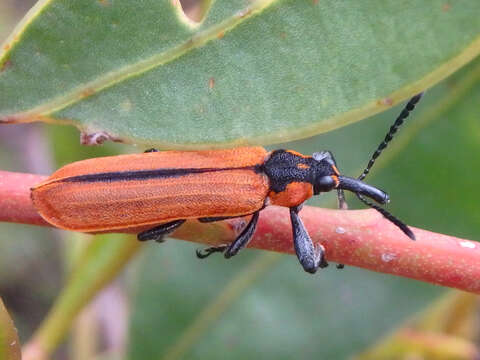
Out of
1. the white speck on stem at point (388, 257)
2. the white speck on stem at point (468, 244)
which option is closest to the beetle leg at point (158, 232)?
the white speck on stem at point (388, 257)

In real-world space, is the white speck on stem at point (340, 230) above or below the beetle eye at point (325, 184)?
above

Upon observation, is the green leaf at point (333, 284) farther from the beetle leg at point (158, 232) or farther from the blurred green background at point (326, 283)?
the beetle leg at point (158, 232)

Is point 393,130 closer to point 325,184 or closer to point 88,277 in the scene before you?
point 325,184

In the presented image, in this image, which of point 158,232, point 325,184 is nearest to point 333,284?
point 325,184

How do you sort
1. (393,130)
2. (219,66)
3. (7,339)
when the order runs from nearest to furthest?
1. (7,339)
2. (219,66)
3. (393,130)

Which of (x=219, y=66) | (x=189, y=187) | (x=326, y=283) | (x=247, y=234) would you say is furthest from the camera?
(x=326, y=283)

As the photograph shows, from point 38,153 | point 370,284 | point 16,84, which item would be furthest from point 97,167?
point 38,153

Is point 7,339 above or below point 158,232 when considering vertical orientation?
above
